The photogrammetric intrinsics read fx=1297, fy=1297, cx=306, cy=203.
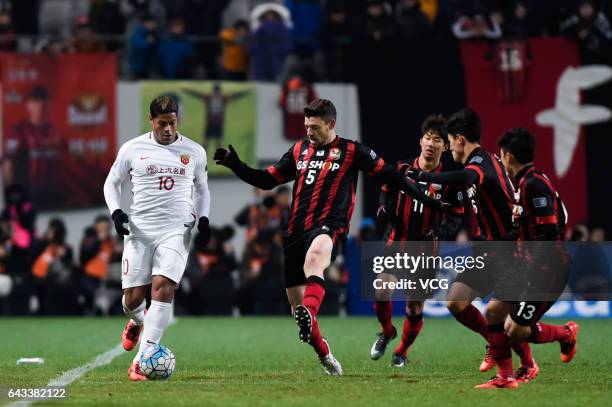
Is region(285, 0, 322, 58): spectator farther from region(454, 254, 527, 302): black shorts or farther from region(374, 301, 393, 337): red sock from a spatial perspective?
region(454, 254, 527, 302): black shorts

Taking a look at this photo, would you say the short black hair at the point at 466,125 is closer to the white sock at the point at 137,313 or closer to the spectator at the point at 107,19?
the white sock at the point at 137,313

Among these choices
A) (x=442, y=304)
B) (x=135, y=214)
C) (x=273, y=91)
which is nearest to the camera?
(x=135, y=214)

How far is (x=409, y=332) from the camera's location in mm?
12383

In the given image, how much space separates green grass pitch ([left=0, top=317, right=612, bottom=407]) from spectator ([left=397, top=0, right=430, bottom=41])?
243 inches

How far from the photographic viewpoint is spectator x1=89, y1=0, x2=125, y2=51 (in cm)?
2267

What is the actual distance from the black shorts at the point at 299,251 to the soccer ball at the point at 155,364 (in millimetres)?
1304

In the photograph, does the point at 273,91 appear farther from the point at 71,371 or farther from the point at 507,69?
the point at 71,371

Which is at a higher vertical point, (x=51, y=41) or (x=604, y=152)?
(x=51, y=41)

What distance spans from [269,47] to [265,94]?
98 cm

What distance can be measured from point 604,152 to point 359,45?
473 cm

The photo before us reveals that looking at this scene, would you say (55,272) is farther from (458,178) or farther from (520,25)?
(458,178)

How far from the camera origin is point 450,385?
10.1m

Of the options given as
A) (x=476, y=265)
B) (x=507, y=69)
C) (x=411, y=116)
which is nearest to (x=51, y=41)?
(x=411, y=116)

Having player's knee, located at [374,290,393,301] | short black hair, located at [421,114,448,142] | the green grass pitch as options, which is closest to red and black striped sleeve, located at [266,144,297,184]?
short black hair, located at [421,114,448,142]
